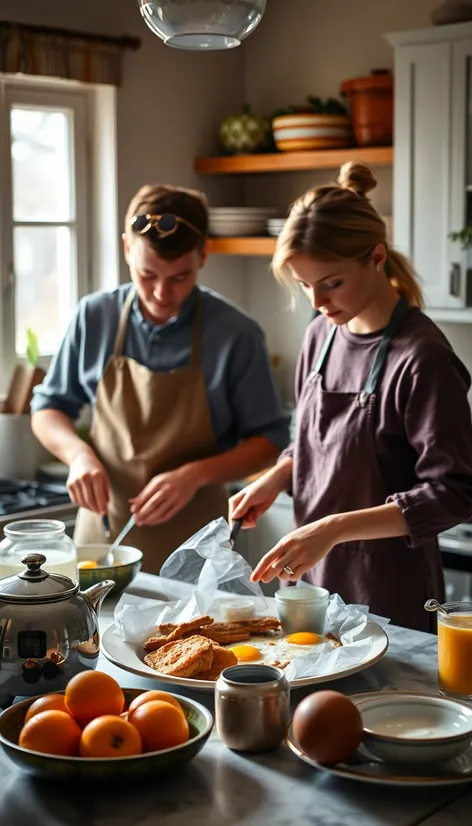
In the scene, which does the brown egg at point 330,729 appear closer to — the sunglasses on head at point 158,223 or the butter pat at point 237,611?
the butter pat at point 237,611

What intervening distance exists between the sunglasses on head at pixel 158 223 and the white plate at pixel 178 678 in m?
0.96

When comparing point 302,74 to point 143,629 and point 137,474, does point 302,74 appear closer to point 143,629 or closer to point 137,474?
point 137,474

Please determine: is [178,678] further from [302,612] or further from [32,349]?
[32,349]

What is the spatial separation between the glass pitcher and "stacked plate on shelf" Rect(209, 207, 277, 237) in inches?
92.2

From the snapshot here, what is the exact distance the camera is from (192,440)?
2.51 meters

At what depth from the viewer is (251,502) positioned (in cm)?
201

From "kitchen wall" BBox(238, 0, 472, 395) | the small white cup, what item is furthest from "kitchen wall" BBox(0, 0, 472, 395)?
the small white cup

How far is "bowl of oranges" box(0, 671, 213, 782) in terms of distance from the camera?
1195 mm

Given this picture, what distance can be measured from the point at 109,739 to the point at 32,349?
2.55 metres

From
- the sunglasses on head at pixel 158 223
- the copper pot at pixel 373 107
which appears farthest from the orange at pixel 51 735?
the copper pot at pixel 373 107

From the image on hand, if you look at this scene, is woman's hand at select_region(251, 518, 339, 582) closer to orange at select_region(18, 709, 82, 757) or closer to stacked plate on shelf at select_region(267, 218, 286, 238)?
orange at select_region(18, 709, 82, 757)

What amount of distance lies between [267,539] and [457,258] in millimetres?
1123

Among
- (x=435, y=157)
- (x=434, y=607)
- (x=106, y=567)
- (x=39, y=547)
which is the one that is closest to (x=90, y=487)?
(x=106, y=567)

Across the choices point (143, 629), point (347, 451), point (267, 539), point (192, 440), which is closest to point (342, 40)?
point (267, 539)
